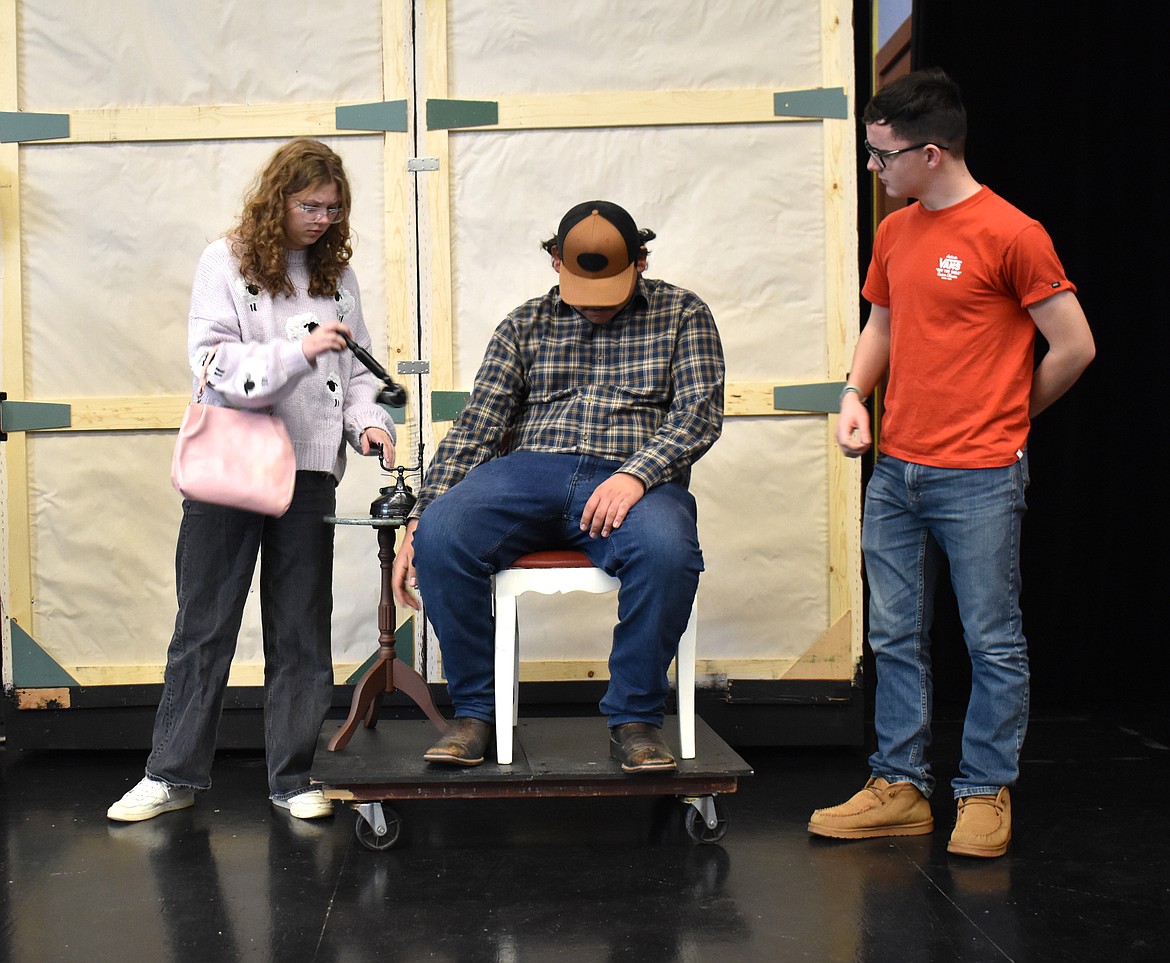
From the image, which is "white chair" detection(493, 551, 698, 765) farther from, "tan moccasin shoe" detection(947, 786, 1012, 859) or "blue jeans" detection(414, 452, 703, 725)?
"tan moccasin shoe" detection(947, 786, 1012, 859)

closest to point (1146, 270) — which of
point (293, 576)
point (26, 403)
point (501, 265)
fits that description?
point (501, 265)

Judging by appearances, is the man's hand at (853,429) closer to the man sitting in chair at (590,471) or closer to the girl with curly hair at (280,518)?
the man sitting in chair at (590,471)

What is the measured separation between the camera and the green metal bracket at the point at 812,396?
140 inches

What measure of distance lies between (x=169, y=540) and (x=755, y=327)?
1.91 meters

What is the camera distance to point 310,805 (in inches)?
112

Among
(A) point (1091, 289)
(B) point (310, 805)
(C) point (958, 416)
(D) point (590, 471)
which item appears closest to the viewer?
(C) point (958, 416)

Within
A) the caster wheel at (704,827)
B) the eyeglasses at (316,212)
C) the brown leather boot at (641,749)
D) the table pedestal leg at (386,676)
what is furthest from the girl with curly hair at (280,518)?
the caster wheel at (704,827)

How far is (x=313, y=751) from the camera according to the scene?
295 centimetres

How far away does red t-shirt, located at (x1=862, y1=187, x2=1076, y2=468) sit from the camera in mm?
2424

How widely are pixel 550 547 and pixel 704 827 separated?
0.72 meters

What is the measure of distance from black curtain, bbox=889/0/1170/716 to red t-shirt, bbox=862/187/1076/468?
4.42ft

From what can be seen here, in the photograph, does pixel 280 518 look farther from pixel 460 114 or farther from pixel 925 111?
pixel 925 111

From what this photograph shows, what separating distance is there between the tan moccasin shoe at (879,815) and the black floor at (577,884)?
36 millimetres

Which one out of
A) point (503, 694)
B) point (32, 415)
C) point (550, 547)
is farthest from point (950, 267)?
point (32, 415)
